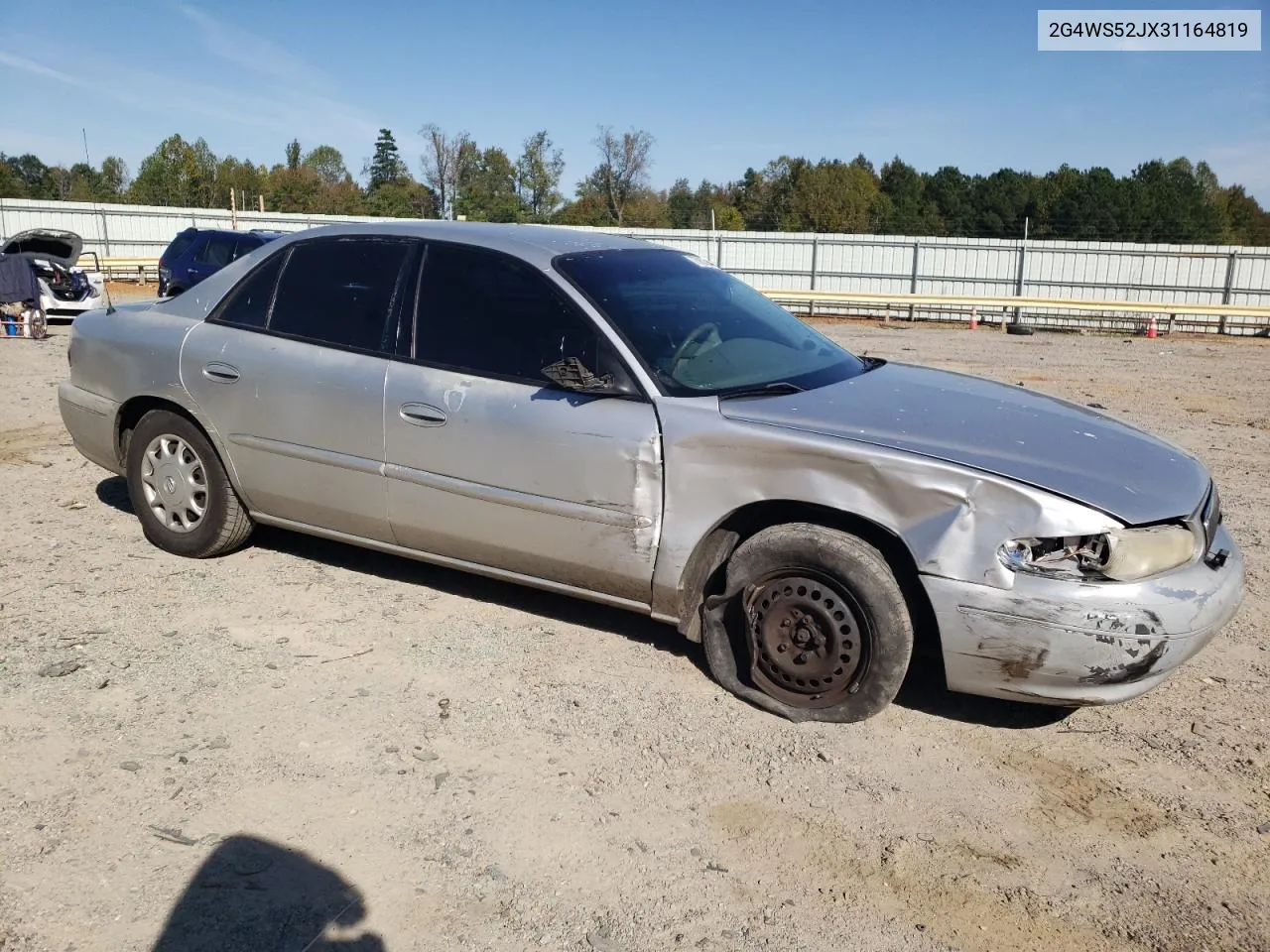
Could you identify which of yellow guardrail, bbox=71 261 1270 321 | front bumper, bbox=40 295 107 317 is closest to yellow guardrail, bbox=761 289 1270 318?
yellow guardrail, bbox=71 261 1270 321

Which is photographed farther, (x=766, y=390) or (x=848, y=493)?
(x=766, y=390)

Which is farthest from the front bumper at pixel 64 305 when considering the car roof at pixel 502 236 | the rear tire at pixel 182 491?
the car roof at pixel 502 236

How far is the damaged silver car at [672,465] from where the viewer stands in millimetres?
3350

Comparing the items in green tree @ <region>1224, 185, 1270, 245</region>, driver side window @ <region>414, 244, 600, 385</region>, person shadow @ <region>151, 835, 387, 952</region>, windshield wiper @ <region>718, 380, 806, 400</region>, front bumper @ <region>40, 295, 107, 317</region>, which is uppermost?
green tree @ <region>1224, 185, 1270, 245</region>

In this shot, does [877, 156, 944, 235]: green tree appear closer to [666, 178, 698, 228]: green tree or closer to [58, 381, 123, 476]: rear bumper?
[666, 178, 698, 228]: green tree

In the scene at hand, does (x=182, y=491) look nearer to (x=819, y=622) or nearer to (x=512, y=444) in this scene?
(x=512, y=444)

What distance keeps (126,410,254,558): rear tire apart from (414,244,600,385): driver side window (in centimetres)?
142

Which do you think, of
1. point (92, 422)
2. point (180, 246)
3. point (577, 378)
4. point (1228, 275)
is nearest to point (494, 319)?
point (577, 378)

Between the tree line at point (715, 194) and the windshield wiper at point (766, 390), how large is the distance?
35.9 meters

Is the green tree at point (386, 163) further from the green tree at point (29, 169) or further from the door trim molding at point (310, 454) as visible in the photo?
the door trim molding at point (310, 454)

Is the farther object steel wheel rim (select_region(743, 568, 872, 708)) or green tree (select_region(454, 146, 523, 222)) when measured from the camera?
green tree (select_region(454, 146, 523, 222))

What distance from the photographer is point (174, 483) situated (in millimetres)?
5180

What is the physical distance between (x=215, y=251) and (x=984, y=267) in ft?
65.2

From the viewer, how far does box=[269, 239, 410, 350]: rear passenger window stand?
15.0ft
